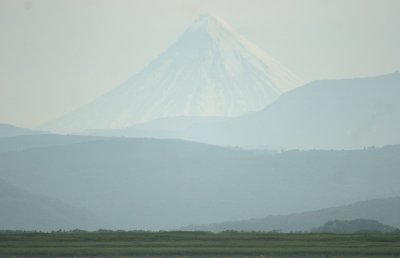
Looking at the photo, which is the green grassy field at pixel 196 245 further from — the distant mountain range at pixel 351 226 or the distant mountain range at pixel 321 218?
the distant mountain range at pixel 321 218

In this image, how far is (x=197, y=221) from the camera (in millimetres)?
192125

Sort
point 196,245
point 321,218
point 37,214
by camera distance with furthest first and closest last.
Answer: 1. point 37,214
2. point 321,218
3. point 196,245

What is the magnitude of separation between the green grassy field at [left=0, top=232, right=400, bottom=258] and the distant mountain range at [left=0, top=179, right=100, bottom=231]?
10402 centimetres

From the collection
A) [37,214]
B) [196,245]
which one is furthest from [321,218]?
[196,245]

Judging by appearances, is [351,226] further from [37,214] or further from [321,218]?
[37,214]

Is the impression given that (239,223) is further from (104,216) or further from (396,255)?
(396,255)

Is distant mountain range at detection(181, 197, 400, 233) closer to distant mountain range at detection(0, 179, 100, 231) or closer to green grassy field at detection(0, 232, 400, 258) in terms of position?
distant mountain range at detection(0, 179, 100, 231)

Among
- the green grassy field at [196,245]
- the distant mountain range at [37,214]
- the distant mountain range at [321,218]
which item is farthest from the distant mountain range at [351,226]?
the distant mountain range at [37,214]

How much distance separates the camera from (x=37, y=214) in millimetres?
175375

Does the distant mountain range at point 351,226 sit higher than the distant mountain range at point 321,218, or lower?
lower

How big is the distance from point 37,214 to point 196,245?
12074cm

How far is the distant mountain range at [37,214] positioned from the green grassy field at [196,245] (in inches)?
4095

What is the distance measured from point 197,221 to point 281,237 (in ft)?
425

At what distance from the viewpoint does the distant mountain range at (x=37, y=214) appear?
17000 cm
